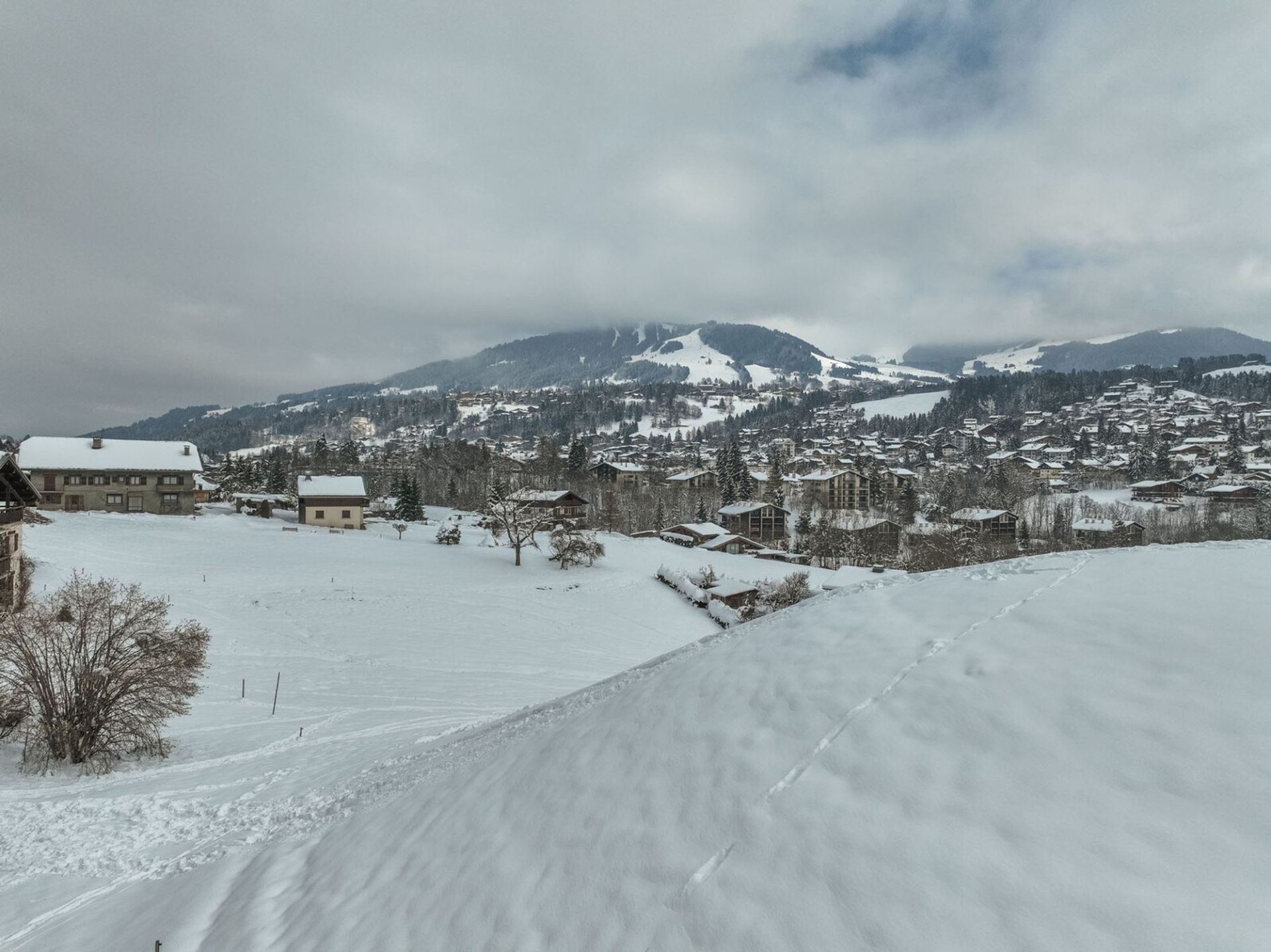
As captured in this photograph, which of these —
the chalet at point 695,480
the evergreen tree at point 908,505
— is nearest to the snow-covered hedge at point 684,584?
the evergreen tree at point 908,505

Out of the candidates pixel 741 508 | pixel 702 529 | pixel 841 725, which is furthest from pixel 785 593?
pixel 741 508

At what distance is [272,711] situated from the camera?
20438mm

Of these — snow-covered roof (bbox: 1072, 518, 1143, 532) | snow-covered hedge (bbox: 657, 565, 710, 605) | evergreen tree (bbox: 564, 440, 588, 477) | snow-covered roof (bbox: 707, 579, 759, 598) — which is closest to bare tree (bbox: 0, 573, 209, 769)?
snow-covered roof (bbox: 707, 579, 759, 598)

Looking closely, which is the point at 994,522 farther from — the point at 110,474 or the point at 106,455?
the point at 106,455

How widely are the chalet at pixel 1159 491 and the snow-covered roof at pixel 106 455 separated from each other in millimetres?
151878

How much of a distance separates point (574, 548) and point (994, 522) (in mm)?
61903

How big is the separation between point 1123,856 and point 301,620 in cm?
3638

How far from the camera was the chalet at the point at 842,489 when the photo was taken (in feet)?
398

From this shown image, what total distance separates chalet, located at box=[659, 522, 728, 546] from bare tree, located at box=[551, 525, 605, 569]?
86.5 ft

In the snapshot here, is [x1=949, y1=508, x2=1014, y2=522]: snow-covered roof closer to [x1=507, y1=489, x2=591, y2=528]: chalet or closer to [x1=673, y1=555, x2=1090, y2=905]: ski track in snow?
[x1=507, y1=489, x2=591, y2=528]: chalet

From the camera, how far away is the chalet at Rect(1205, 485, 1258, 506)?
91.0m

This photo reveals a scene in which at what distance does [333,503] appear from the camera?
2862 inches

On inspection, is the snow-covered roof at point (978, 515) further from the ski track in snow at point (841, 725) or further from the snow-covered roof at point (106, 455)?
the snow-covered roof at point (106, 455)

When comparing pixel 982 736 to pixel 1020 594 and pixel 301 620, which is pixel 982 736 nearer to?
pixel 1020 594
